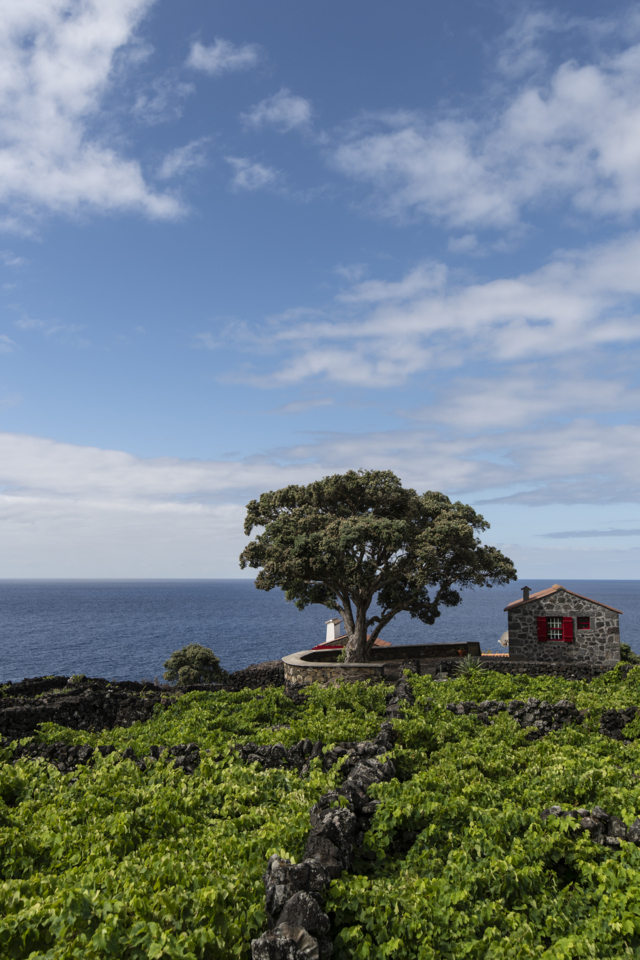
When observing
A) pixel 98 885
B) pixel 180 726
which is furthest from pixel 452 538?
pixel 98 885

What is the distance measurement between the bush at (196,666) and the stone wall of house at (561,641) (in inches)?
938

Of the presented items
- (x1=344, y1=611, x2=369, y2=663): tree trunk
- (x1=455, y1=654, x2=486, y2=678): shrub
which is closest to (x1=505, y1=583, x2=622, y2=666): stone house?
(x1=455, y1=654, x2=486, y2=678): shrub

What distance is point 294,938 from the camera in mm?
5859

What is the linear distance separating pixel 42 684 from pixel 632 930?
3675 cm

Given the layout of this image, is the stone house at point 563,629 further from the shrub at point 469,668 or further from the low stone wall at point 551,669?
the shrub at point 469,668

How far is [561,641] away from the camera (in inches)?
1437

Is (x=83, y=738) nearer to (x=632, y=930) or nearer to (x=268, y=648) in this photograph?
(x=632, y=930)

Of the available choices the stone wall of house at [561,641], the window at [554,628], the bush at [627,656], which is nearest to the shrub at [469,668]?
the stone wall of house at [561,641]

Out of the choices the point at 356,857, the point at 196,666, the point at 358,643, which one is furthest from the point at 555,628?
the point at 356,857

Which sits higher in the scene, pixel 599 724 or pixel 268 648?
pixel 599 724

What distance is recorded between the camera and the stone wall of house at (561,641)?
119 feet

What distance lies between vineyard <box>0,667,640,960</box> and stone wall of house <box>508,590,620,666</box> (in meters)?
23.1

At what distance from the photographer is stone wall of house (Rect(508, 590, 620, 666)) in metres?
36.2

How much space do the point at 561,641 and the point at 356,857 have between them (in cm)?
3255
